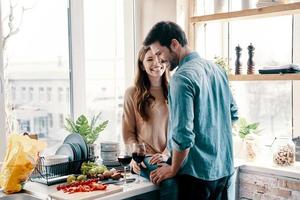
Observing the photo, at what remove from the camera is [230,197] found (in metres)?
2.40

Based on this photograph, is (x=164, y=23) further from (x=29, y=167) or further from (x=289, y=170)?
(x=289, y=170)

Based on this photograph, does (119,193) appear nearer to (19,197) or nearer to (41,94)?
(19,197)

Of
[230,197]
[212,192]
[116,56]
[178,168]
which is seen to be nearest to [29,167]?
[178,168]

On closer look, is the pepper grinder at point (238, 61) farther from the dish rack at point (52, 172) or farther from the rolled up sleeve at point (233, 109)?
the dish rack at point (52, 172)

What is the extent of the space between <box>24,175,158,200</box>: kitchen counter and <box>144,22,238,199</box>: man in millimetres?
54

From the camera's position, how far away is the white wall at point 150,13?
3271 millimetres

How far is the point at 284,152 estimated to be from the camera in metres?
2.76

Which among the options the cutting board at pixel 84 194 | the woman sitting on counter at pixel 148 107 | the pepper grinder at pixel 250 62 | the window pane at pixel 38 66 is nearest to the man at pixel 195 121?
the cutting board at pixel 84 194

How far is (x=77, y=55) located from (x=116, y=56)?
17.5 inches

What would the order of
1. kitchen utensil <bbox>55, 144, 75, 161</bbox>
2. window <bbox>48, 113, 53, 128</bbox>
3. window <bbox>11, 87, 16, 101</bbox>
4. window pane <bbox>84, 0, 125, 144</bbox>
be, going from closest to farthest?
kitchen utensil <bbox>55, 144, 75, 161</bbox> < window <bbox>11, 87, 16, 101</bbox> < window <bbox>48, 113, 53, 128</bbox> < window pane <bbox>84, 0, 125, 144</bbox>

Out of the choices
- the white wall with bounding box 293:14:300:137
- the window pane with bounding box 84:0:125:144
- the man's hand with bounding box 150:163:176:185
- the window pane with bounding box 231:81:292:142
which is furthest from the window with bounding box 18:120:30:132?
the white wall with bounding box 293:14:300:137

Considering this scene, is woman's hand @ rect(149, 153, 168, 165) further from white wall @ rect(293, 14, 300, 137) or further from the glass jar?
white wall @ rect(293, 14, 300, 137)

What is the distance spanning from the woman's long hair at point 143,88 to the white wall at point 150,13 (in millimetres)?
632

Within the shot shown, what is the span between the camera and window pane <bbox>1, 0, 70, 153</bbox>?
2816 millimetres
